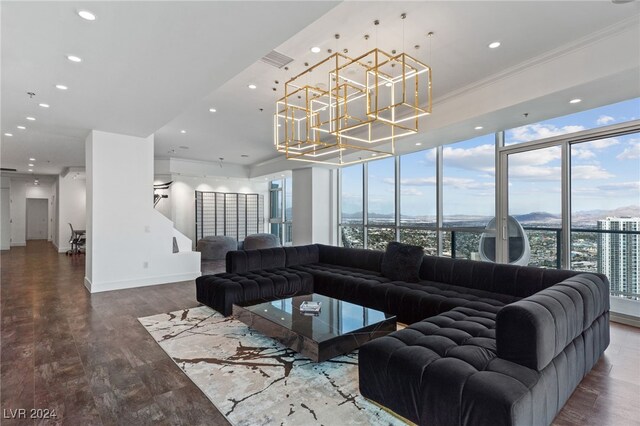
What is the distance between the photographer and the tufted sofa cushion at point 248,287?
4.04 metres

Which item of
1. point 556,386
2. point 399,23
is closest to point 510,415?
point 556,386

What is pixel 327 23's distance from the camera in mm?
3090

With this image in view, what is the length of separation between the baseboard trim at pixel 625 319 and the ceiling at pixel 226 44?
8.93 feet

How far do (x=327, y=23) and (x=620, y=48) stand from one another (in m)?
2.89

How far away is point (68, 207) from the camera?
1168 centimetres

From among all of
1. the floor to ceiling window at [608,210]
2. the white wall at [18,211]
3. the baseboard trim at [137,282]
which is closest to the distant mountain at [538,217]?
the floor to ceiling window at [608,210]

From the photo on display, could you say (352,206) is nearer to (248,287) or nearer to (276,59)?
(248,287)

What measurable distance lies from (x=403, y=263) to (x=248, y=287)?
2.12 m

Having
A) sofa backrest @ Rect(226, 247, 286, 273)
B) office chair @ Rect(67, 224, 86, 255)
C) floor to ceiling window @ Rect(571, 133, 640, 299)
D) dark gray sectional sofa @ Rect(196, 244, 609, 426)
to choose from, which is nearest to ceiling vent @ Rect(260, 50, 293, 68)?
sofa backrest @ Rect(226, 247, 286, 273)

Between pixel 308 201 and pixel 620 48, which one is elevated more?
pixel 620 48

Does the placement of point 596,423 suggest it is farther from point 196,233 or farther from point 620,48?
point 196,233

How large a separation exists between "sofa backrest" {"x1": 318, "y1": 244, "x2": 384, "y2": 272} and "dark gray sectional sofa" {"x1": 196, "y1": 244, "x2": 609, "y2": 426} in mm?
1209

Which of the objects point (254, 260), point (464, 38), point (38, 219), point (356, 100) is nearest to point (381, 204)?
point (356, 100)

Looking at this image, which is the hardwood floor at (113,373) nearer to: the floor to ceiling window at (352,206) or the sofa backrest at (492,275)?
the sofa backrest at (492,275)
